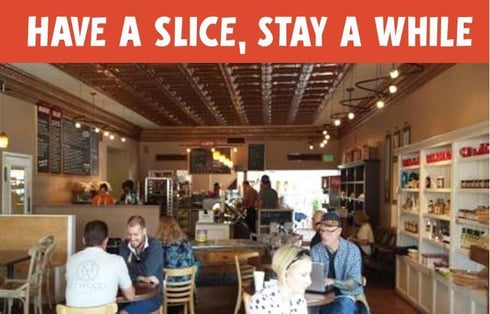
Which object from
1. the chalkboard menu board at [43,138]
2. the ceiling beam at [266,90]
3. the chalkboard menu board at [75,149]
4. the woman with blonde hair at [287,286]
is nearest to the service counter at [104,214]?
the chalkboard menu board at [43,138]

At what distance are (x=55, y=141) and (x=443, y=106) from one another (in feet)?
22.5

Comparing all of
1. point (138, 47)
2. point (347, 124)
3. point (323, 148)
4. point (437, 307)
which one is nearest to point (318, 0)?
point (138, 47)

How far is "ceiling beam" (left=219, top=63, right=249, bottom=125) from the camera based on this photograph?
8047 millimetres

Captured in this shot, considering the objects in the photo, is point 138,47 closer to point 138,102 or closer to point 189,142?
point 138,102

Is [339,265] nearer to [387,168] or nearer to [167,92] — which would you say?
[387,168]

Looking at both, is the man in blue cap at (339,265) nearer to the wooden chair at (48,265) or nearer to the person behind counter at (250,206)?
the wooden chair at (48,265)

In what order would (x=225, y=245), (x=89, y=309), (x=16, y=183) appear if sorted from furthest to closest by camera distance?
(x=16, y=183) → (x=225, y=245) → (x=89, y=309)

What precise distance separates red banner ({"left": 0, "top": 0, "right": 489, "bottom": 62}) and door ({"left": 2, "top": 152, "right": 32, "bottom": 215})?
610cm

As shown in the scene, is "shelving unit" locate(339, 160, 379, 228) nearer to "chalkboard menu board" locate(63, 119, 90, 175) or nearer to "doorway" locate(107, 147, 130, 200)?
"chalkboard menu board" locate(63, 119, 90, 175)

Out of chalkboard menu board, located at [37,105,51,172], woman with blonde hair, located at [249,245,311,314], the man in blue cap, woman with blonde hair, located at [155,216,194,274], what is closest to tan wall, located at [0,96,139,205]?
chalkboard menu board, located at [37,105,51,172]

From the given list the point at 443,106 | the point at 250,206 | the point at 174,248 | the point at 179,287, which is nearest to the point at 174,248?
the point at 174,248

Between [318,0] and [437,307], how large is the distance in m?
4.46

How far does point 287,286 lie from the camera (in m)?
2.83

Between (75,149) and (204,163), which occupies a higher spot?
(75,149)
